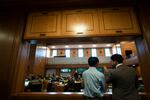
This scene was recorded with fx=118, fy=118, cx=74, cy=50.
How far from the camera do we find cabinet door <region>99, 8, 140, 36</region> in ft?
6.06

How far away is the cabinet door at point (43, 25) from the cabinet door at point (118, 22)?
0.76 m

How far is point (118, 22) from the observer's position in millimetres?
1930

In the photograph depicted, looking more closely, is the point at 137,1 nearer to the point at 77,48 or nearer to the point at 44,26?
the point at 44,26

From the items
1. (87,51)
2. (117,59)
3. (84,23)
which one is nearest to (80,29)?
(84,23)

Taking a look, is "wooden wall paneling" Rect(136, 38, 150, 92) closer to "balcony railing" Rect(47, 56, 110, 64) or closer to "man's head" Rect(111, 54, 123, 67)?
"man's head" Rect(111, 54, 123, 67)

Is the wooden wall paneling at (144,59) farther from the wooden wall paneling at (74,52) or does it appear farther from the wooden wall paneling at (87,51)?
the wooden wall paneling at (74,52)

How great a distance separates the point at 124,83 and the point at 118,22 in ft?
3.32

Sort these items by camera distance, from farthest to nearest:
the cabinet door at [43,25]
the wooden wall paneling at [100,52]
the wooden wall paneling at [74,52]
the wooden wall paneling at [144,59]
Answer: the wooden wall paneling at [74,52] < the wooden wall paneling at [100,52] < the cabinet door at [43,25] < the wooden wall paneling at [144,59]

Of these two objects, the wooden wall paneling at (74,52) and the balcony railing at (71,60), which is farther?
the wooden wall paneling at (74,52)

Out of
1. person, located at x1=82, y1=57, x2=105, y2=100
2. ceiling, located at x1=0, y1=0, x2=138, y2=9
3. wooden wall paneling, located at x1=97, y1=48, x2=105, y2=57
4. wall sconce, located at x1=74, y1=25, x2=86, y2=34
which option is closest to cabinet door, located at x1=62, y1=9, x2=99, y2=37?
wall sconce, located at x1=74, y1=25, x2=86, y2=34

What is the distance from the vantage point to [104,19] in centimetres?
196

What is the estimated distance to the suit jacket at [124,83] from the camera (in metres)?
1.37

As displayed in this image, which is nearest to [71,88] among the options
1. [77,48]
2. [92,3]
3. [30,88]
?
[30,88]

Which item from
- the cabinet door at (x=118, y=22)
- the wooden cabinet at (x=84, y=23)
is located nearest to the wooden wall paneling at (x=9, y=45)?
the wooden cabinet at (x=84, y=23)
